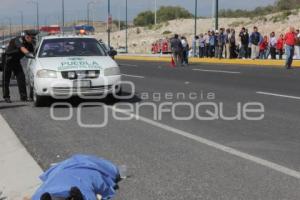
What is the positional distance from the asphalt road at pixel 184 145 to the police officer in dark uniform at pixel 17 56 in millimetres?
532

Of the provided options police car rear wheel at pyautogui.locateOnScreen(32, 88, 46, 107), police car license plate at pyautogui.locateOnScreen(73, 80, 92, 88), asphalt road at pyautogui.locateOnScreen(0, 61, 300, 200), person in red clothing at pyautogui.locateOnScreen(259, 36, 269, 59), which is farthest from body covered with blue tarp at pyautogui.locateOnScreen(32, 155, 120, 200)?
person in red clothing at pyautogui.locateOnScreen(259, 36, 269, 59)

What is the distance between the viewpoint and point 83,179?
4984mm

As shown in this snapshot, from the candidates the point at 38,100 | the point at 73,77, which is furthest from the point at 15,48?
the point at 73,77

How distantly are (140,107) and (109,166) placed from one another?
6.80 m

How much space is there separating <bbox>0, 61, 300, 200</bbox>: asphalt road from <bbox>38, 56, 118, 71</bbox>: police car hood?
82cm

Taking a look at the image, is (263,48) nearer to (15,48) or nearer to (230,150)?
(15,48)

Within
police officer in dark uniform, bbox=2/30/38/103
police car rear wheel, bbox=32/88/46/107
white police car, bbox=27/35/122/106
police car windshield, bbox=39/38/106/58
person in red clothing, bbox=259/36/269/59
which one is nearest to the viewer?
white police car, bbox=27/35/122/106

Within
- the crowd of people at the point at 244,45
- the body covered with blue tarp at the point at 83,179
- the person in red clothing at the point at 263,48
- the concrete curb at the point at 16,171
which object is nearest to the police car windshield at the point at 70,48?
the concrete curb at the point at 16,171

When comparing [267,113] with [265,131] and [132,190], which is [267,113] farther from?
[132,190]

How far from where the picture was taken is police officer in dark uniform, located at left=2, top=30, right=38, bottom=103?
13.7 metres

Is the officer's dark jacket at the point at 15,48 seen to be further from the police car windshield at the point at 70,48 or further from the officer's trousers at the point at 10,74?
the police car windshield at the point at 70,48

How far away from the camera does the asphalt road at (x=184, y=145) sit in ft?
19.6

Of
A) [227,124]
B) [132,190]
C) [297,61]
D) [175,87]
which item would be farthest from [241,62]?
[132,190]

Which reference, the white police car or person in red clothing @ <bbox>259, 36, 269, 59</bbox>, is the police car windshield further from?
person in red clothing @ <bbox>259, 36, 269, 59</bbox>
